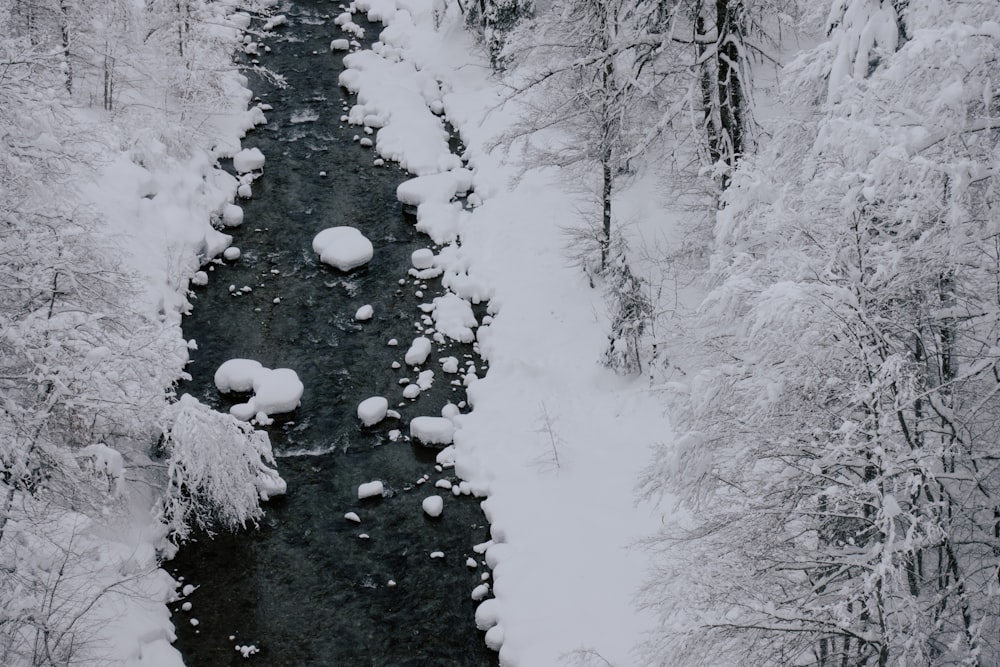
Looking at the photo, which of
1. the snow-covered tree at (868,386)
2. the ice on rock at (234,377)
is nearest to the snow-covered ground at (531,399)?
the snow-covered tree at (868,386)

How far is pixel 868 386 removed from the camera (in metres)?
5.44

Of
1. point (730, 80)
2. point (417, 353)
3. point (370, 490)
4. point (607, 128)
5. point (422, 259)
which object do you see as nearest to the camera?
point (370, 490)

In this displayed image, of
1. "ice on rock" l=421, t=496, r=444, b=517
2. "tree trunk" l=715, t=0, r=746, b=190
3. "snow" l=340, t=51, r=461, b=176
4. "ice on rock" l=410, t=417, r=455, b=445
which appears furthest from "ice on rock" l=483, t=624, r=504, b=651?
"snow" l=340, t=51, r=461, b=176

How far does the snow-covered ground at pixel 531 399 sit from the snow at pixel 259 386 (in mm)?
2683

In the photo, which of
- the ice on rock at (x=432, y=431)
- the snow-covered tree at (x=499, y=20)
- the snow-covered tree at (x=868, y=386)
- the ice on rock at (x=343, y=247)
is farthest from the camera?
the snow-covered tree at (x=499, y=20)

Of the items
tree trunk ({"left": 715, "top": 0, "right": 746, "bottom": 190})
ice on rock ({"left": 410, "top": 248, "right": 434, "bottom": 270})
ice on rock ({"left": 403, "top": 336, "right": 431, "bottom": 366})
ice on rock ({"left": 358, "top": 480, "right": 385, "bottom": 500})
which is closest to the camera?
tree trunk ({"left": 715, "top": 0, "right": 746, "bottom": 190})

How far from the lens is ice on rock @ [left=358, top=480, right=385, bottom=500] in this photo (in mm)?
11414

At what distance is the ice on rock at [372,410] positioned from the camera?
492 inches

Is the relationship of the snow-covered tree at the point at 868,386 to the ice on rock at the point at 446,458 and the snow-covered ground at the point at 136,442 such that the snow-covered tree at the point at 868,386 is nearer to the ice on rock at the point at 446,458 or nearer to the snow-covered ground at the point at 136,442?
the ice on rock at the point at 446,458

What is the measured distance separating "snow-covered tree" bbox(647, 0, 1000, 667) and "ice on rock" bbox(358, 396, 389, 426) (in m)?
6.33

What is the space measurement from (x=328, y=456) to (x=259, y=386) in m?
1.69

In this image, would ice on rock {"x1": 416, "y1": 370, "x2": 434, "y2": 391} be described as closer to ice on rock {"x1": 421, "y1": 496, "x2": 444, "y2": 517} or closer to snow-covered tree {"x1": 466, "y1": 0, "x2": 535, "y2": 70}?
ice on rock {"x1": 421, "y1": 496, "x2": 444, "y2": 517}

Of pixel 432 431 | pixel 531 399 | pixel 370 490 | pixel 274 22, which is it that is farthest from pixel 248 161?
pixel 370 490

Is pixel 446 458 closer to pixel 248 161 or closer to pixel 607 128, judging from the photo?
pixel 607 128
